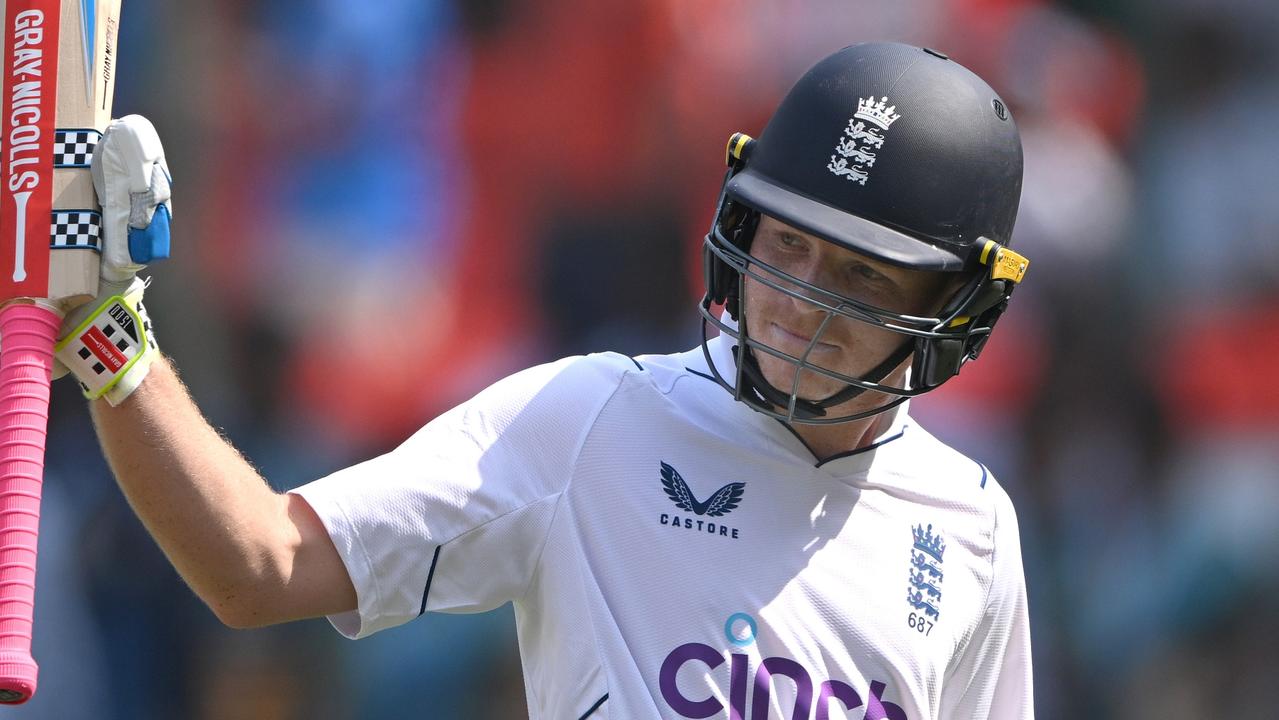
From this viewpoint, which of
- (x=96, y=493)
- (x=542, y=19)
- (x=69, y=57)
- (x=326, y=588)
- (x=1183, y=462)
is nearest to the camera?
(x=69, y=57)

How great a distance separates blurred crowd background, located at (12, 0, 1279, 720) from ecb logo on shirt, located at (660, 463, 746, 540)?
8.26 ft

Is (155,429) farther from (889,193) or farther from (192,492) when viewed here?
(889,193)

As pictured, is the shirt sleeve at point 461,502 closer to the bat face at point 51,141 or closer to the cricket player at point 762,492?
the cricket player at point 762,492

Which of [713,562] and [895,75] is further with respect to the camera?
[895,75]

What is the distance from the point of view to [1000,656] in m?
2.61

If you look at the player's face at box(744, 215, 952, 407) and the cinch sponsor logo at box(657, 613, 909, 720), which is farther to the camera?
the player's face at box(744, 215, 952, 407)

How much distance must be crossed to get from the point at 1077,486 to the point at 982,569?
2962 mm

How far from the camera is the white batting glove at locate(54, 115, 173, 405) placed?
1.85 metres

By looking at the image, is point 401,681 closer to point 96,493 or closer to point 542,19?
point 96,493

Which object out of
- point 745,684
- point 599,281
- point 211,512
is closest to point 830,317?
point 745,684

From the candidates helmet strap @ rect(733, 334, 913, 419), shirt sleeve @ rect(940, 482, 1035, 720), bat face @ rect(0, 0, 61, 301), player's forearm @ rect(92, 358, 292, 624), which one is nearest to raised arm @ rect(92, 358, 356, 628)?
player's forearm @ rect(92, 358, 292, 624)

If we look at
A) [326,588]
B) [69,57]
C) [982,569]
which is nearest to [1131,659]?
[982,569]

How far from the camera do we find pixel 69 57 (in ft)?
6.33

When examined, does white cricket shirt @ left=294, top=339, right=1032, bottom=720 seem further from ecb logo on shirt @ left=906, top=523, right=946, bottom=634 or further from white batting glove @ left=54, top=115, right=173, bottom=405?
white batting glove @ left=54, top=115, right=173, bottom=405
